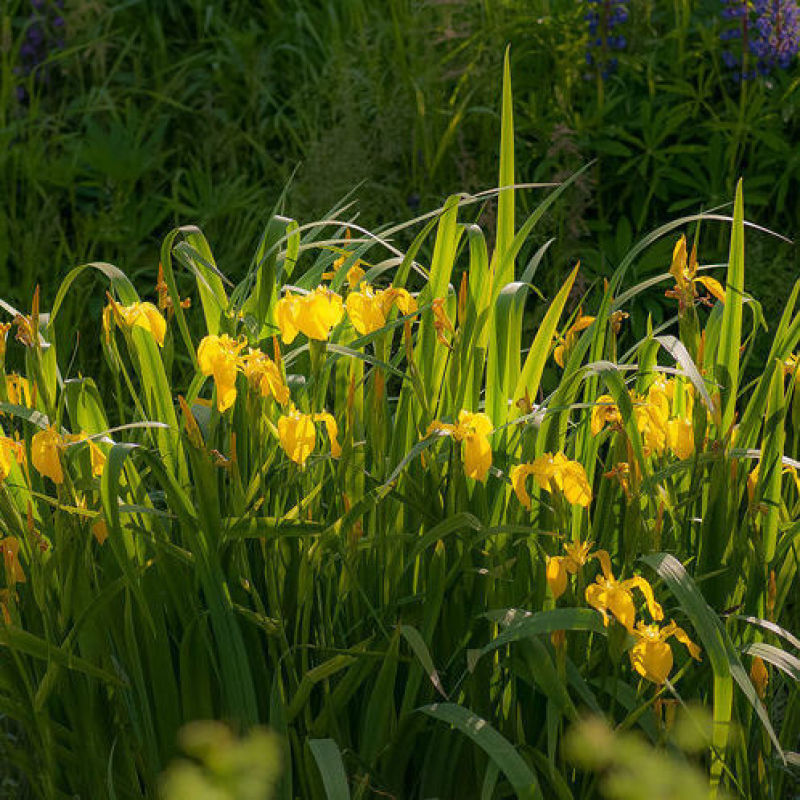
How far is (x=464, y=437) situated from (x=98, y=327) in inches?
84.3

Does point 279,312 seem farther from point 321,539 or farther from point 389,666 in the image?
point 389,666

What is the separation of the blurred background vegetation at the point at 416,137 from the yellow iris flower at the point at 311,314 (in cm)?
156

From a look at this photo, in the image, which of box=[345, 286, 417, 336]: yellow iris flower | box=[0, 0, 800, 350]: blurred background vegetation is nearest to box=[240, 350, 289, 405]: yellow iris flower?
box=[345, 286, 417, 336]: yellow iris flower

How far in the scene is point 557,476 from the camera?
4.22 ft

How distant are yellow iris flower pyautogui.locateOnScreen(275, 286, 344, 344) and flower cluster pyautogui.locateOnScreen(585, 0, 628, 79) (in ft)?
6.53

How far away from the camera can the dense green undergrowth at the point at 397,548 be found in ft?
4.36

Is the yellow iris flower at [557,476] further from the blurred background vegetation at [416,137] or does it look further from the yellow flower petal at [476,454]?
the blurred background vegetation at [416,137]

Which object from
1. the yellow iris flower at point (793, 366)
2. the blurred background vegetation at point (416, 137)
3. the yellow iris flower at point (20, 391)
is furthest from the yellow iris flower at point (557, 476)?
the blurred background vegetation at point (416, 137)

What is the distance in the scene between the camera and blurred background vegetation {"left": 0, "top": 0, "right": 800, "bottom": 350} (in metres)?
3.04

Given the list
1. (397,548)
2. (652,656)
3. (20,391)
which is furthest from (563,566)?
(20,391)

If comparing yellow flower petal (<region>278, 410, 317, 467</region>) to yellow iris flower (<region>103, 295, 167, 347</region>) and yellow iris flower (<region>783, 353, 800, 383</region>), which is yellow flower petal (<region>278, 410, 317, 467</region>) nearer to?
yellow iris flower (<region>103, 295, 167, 347</region>)

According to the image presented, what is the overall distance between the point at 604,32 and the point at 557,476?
6.77ft

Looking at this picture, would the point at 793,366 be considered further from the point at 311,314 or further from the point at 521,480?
the point at 311,314

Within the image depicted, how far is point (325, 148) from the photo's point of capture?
10.4ft
